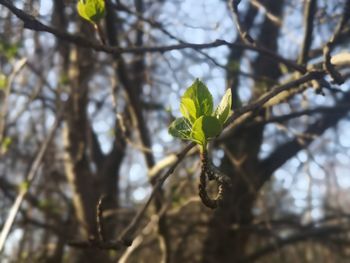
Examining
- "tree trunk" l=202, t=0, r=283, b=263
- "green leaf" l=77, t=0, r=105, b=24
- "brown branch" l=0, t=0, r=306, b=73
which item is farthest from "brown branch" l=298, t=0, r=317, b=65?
A: "tree trunk" l=202, t=0, r=283, b=263

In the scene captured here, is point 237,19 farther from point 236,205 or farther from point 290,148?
point 236,205

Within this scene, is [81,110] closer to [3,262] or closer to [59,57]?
[59,57]

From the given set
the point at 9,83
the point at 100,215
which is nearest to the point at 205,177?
the point at 100,215

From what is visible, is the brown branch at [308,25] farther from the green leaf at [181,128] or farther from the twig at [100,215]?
the twig at [100,215]

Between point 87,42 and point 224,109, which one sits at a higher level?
point 87,42

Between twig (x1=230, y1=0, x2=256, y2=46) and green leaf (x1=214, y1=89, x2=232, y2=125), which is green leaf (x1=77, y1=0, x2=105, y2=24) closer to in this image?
twig (x1=230, y1=0, x2=256, y2=46)
